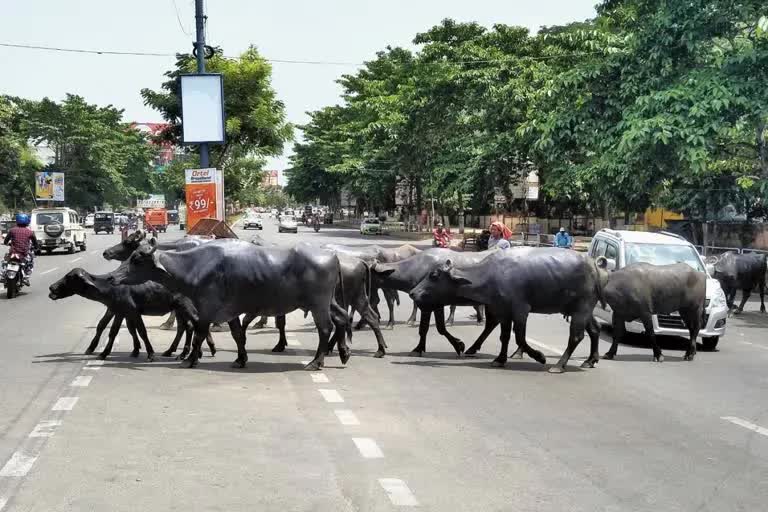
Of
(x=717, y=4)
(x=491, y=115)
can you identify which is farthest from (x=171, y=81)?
(x=717, y=4)

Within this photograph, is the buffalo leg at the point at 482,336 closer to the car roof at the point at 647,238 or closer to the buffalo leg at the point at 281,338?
the buffalo leg at the point at 281,338

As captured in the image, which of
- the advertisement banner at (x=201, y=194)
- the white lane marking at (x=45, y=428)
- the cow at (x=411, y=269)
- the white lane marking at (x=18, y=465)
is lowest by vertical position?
the white lane marking at (x=45, y=428)

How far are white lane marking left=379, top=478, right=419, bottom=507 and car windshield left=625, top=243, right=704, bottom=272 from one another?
10.4 meters

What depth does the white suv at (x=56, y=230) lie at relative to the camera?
40719 mm

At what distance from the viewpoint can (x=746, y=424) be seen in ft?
28.6

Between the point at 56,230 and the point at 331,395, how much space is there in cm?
3360

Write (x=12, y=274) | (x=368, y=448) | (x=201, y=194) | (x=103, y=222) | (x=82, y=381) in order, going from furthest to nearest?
(x=103, y=222) → (x=201, y=194) → (x=12, y=274) → (x=82, y=381) → (x=368, y=448)

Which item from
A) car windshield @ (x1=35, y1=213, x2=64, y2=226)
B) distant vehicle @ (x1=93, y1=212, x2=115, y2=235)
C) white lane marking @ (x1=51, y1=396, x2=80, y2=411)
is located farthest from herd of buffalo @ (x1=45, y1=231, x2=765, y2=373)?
distant vehicle @ (x1=93, y1=212, x2=115, y2=235)

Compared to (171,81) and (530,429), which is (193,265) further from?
(171,81)

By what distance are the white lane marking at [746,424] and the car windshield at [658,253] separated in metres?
7.08

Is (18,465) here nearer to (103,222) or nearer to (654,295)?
(654,295)

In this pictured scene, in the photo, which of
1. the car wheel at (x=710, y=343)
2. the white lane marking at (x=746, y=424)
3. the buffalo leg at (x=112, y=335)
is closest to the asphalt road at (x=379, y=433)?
the white lane marking at (x=746, y=424)

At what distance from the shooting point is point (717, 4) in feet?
74.3

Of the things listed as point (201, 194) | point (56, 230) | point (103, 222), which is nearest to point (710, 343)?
point (201, 194)
